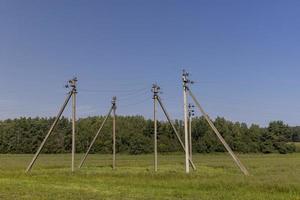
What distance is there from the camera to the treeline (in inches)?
4348

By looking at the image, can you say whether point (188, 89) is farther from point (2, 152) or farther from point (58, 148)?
point (2, 152)

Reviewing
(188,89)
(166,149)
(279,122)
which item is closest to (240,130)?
(279,122)

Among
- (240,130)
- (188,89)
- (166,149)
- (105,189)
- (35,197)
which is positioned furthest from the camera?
(240,130)

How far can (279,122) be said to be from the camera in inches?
4943

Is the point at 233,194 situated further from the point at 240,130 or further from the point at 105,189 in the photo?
the point at 240,130

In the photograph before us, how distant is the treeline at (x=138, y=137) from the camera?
4348 inches

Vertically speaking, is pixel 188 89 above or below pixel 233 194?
above

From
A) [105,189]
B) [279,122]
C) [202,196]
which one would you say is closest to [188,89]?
[105,189]

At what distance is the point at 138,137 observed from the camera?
109125mm

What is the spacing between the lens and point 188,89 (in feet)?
116

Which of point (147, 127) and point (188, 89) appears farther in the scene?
point (147, 127)

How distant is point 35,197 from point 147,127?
96.3m

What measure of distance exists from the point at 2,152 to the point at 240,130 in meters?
61.9

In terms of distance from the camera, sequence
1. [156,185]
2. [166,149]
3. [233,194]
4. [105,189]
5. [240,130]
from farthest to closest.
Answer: [240,130] < [166,149] < [156,185] < [105,189] < [233,194]
